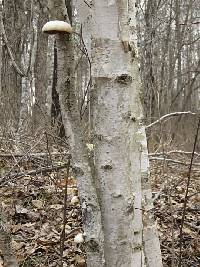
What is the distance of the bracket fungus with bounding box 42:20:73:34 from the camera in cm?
145

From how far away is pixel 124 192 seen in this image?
1634mm

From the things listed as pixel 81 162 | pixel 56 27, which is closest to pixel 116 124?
pixel 81 162

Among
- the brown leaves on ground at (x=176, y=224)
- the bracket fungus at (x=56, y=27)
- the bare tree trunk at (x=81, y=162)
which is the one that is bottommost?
the brown leaves on ground at (x=176, y=224)

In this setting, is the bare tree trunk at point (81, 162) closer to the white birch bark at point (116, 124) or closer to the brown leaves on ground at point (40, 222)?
the white birch bark at point (116, 124)

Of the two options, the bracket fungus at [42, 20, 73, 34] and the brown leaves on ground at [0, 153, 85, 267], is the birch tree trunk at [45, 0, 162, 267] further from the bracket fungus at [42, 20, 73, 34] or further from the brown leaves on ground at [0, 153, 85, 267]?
the brown leaves on ground at [0, 153, 85, 267]

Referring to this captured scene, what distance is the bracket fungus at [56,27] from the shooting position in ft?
4.76

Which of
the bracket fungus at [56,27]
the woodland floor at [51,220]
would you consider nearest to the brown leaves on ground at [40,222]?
the woodland floor at [51,220]

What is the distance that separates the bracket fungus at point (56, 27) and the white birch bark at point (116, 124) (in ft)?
0.54

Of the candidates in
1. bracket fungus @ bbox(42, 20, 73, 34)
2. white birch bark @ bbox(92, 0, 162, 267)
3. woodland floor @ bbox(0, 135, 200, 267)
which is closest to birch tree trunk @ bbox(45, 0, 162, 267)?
white birch bark @ bbox(92, 0, 162, 267)

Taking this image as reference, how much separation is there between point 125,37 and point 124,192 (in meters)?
0.58

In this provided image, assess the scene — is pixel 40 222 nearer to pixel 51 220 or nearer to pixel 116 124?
pixel 51 220

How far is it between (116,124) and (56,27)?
41cm

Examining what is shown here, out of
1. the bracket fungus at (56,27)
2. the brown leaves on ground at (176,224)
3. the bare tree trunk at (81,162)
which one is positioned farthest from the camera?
the brown leaves on ground at (176,224)

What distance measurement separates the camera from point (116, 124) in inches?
63.5
